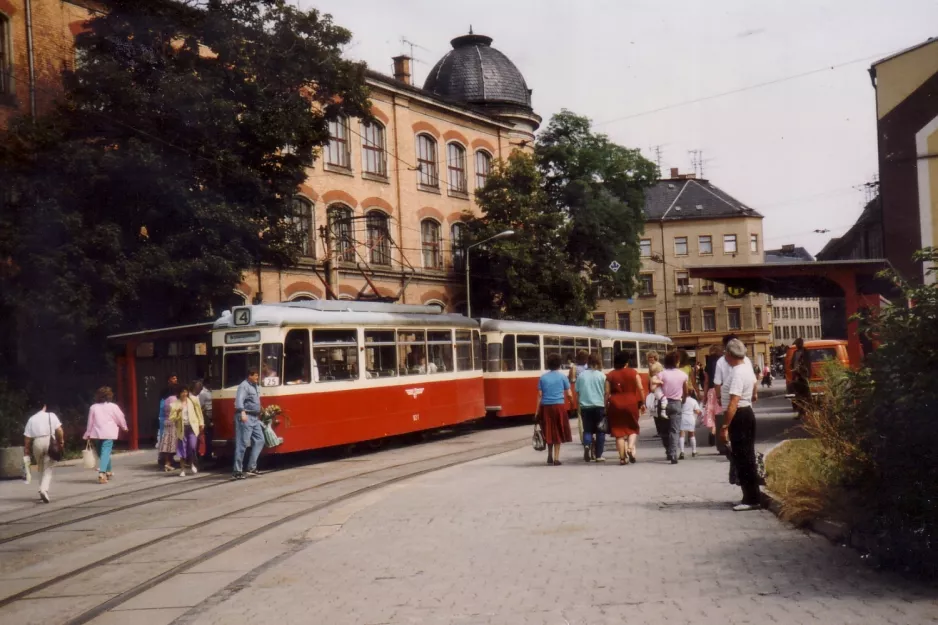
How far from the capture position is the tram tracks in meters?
8.31

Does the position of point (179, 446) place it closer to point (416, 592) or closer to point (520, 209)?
point (416, 592)

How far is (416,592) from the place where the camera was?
7492 millimetres

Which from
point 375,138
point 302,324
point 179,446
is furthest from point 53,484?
point 375,138

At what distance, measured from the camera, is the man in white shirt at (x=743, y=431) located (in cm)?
1069

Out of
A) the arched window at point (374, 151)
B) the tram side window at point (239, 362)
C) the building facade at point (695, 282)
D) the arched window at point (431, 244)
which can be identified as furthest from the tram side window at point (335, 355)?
the building facade at point (695, 282)

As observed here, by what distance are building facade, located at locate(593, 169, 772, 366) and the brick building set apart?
5911cm

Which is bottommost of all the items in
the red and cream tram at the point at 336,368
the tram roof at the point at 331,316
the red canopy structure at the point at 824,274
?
the red and cream tram at the point at 336,368

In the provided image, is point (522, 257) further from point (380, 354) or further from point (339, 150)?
point (380, 354)

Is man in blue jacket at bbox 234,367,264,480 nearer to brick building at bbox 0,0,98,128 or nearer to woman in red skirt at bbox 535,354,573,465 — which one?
woman in red skirt at bbox 535,354,573,465

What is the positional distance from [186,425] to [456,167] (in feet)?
96.9

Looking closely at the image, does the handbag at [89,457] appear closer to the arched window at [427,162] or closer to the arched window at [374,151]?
the arched window at [374,151]

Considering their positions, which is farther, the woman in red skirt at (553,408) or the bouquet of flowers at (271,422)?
the bouquet of flowers at (271,422)

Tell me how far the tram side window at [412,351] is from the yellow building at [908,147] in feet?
62.4

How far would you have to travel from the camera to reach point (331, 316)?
20.2m
